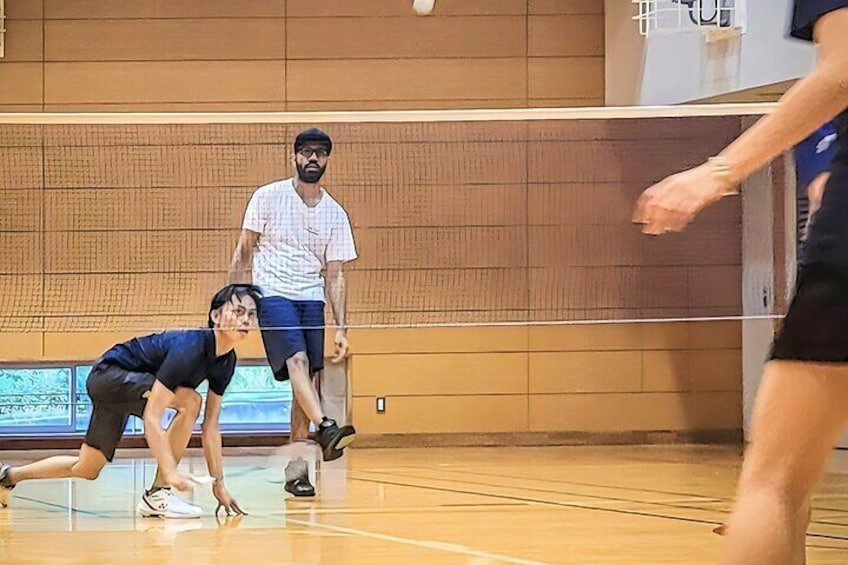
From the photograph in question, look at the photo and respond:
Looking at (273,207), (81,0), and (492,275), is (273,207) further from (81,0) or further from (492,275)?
(81,0)

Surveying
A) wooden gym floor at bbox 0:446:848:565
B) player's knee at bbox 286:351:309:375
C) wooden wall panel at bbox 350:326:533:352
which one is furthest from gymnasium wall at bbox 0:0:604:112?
player's knee at bbox 286:351:309:375

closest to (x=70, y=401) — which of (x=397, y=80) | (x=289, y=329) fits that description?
(x=397, y=80)

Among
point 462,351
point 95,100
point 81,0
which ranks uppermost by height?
point 81,0

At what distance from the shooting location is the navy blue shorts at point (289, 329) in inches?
255

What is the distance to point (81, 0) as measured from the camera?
9859mm

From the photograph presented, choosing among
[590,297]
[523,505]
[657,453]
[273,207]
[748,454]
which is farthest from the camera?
[657,453]

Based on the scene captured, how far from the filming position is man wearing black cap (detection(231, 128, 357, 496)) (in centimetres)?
651

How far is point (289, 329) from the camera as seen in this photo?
649 cm

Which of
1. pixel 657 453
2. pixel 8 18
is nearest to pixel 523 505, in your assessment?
pixel 657 453

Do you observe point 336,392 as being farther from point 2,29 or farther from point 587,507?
point 587,507

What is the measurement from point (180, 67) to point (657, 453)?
4357mm

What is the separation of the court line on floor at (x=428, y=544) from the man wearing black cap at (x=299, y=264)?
3.25 feet

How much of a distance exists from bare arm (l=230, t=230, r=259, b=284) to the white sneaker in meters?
1.40

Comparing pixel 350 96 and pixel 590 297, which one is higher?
pixel 350 96
